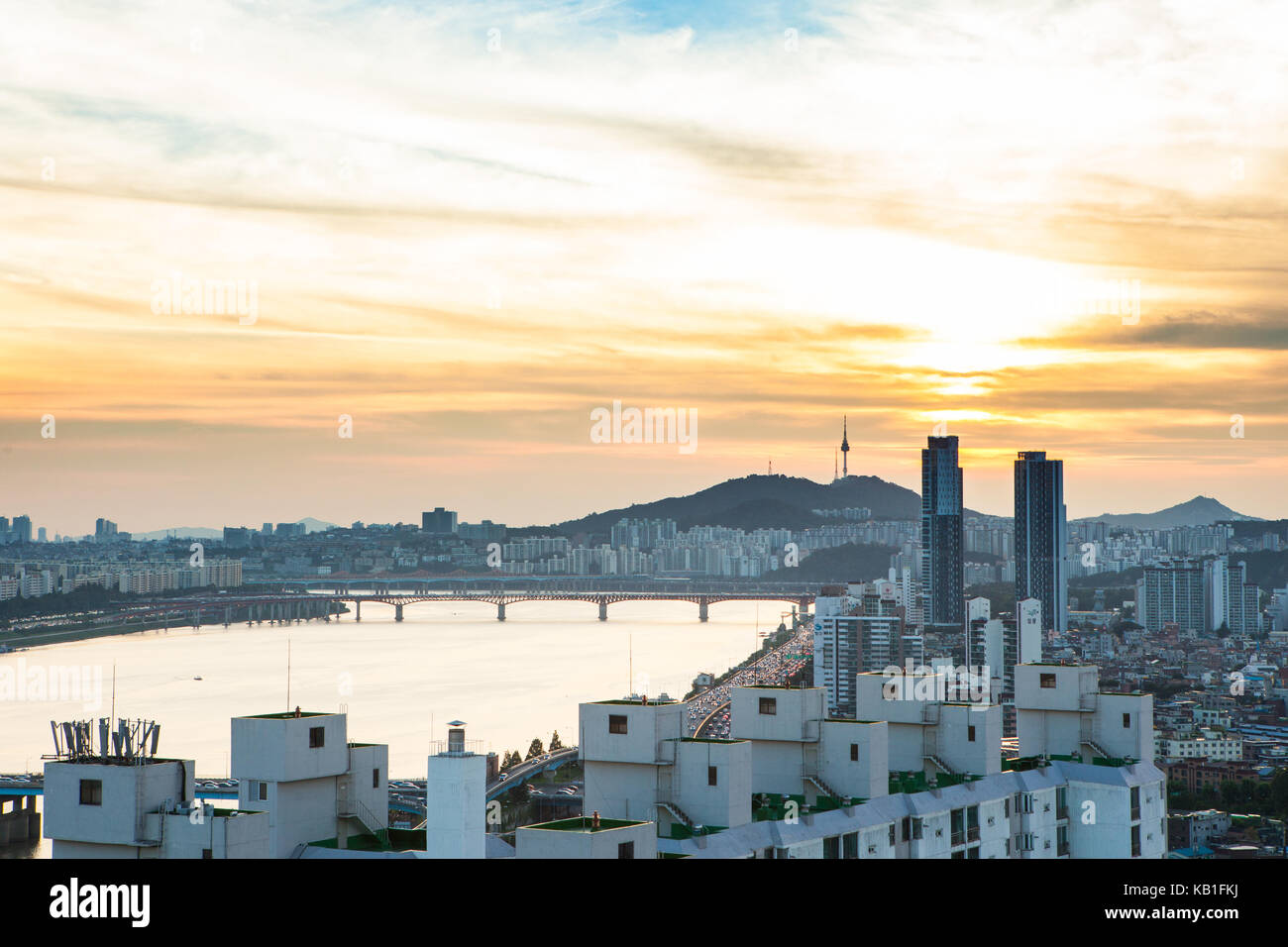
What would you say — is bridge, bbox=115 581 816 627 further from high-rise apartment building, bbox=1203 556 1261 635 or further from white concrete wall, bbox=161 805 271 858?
white concrete wall, bbox=161 805 271 858

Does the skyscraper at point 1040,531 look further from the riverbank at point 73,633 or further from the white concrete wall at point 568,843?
the white concrete wall at point 568,843

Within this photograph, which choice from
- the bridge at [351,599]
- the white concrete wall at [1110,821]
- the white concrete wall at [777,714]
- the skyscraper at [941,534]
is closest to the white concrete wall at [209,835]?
the white concrete wall at [777,714]

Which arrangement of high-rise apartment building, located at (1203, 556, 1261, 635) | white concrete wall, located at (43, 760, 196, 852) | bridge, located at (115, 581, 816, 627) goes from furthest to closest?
high-rise apartment building, located at (1203, 556, 1261, 635), bridge, located at (115, 581, 816, 627), white concrete wall, located at (43, 760, 196, 852)

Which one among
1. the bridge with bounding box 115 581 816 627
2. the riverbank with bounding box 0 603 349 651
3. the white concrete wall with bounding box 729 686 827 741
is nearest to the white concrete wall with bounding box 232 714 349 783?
the white concrete wall with bounding box 729 686 827 741

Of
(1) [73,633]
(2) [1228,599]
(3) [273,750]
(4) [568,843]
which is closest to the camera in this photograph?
(4) [568,843]

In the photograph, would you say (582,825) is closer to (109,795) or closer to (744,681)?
(109,795)

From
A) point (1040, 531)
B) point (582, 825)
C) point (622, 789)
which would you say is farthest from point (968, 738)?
A: point (1040, 531)
